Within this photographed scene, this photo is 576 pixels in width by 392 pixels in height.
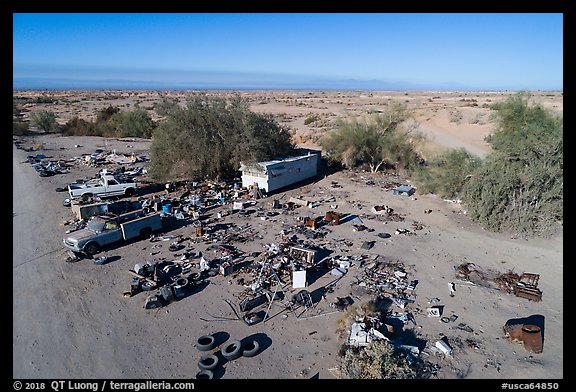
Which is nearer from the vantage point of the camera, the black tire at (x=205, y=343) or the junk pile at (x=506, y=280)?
the black tire at (x=205, y=343)

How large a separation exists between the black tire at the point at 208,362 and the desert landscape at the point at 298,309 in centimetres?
16

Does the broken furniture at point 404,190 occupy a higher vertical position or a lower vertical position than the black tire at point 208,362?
higher

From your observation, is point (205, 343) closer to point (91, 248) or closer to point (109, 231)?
point (91, 248)

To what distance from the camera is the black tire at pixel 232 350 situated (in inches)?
311

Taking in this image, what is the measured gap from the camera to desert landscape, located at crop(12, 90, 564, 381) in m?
7.87

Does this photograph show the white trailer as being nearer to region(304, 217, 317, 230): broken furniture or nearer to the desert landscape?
the desert landscape

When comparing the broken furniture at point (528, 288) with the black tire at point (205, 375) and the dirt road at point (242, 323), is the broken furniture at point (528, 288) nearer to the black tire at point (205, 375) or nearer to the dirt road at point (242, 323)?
the dirt road at point (242, 323)

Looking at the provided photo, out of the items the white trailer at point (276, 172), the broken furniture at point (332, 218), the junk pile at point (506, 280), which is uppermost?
the white trailer at point (276, 172)

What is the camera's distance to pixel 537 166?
14.7m

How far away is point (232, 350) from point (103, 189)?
14.1 metres

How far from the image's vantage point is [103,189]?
738 inches

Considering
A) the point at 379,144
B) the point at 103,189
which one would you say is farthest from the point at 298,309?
the point at 379,144

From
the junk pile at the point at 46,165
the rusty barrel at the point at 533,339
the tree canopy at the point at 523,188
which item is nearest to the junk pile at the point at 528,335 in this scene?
the rusty barrel at the point at 533,339
